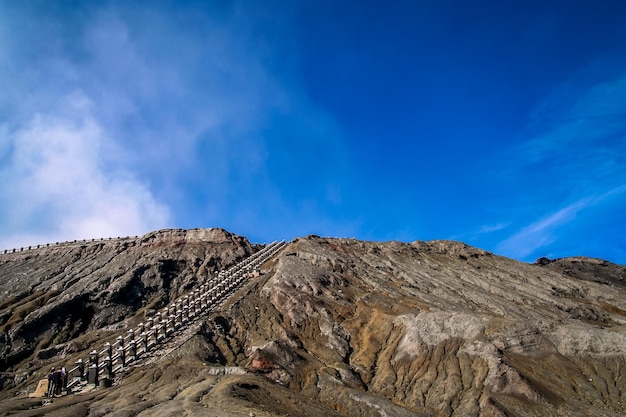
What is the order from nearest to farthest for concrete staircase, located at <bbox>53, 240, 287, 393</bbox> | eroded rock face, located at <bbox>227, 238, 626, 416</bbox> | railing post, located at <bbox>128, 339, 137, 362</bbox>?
concrete staircase, located at <bbox>53, 240, 287, 393</bbox> < eroded rock face, located at <bbox>227, 238, 626, 416</bbox> < railing post, located at <bbox>128, 339, 137, 362</bbox>

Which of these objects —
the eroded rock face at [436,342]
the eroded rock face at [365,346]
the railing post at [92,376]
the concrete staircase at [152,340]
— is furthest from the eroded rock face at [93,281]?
the eroded rock face at [436,342]

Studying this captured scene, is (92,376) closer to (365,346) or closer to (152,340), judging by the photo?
(152,340)

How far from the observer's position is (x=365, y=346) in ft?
154

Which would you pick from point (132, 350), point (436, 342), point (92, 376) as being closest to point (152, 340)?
point (132, 350)

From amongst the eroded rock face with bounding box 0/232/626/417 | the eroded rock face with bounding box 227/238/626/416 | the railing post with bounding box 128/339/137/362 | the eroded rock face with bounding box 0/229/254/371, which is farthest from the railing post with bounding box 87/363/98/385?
the eroded rock face with bounding box 227/238/626/416

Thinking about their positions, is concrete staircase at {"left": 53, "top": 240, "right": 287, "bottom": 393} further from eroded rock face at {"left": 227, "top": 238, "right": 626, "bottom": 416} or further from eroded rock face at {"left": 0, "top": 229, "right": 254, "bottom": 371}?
eroded rock face at {"left": 0, "top": 229, "right": 254, "bottom": 371}

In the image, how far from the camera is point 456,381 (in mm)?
38469

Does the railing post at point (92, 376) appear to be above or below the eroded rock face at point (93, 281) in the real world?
below

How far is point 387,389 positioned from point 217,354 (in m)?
16.7

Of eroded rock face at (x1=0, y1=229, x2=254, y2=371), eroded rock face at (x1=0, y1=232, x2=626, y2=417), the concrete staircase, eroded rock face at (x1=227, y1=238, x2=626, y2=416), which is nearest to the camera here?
eroded rock face at (x1=0, y1=232, x2=626, y2=417)

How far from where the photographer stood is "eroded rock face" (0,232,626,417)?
106ft

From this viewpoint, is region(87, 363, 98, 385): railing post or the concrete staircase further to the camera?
the concrete staircase

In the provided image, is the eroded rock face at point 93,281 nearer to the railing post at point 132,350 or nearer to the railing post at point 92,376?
the railing post at point 132,350

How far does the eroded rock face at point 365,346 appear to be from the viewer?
1270 inches
